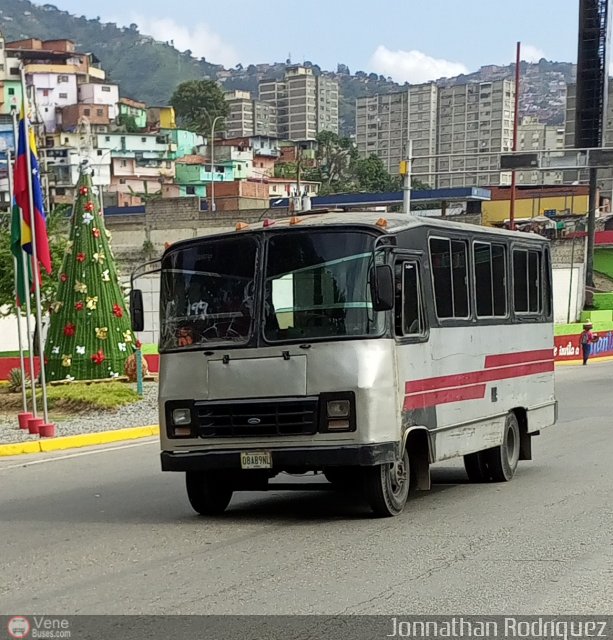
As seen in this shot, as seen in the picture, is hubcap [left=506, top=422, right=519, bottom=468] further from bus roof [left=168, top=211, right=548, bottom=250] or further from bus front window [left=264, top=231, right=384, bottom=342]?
bus front window [left=264, top=231, right=384, bottom=342]

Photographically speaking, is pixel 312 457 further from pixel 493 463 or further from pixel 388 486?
pixel 493 463

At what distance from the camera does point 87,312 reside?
24.9m

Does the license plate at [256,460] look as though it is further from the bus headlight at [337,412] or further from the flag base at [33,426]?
the flag base at [33,426]

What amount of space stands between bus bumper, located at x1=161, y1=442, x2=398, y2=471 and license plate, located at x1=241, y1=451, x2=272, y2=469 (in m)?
0.04

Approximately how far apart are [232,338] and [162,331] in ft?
2.99

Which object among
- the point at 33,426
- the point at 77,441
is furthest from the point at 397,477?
the point at 33,426

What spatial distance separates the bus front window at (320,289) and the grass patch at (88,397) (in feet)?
43.2

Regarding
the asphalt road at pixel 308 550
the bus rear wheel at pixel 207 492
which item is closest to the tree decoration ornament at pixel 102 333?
the asphalt road at pixel 308 550

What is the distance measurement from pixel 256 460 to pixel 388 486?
1247mm

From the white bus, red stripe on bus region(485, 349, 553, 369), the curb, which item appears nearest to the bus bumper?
the white bus

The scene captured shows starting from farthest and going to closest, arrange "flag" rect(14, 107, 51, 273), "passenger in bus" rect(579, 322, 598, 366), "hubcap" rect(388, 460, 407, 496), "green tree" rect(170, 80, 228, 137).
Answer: "green tree" rect(170, 80, 228, 137) < "passenger in bus" rect(579, 322, 598, 366) < "flag" rect(14, 107, 51, 273) < "hubcap" rect(388, 460, 407, 496)

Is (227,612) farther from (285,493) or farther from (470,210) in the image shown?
(470,210)

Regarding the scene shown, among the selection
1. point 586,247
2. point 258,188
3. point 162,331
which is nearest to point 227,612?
point 162,331

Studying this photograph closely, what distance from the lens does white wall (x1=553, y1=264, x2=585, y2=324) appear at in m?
58.1
